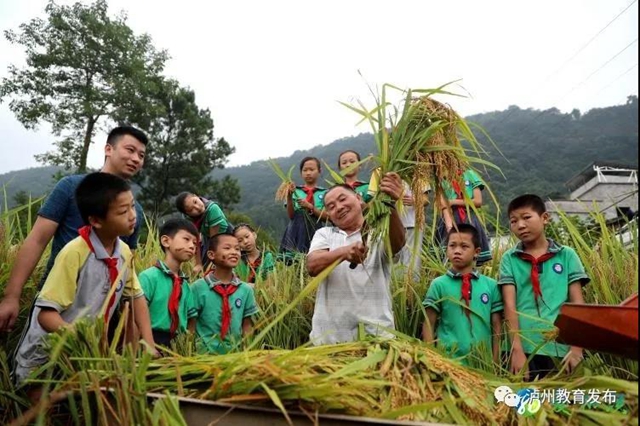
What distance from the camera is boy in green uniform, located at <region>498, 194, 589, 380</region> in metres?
2.86

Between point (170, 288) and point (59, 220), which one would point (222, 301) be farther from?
point (59, 220)

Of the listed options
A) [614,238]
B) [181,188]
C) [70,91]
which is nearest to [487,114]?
[181,188]

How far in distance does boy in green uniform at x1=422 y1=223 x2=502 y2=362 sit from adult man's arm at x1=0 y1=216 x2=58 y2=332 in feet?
6.83

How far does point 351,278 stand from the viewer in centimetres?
275

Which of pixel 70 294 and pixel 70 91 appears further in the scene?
pixel 70 91

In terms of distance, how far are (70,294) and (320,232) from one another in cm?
137

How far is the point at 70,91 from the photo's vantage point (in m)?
23.1

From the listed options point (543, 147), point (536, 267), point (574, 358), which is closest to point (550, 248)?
point (536, 267)

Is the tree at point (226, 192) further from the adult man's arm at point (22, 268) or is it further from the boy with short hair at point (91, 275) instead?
the boy with short hair at point (91, 275)

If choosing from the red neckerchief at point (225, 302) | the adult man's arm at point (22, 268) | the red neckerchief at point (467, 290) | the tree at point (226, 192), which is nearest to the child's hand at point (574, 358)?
the red neckerchief at point (467, 290)

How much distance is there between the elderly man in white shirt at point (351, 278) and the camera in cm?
262

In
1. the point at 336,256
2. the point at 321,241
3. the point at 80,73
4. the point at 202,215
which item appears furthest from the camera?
the point at 80,73

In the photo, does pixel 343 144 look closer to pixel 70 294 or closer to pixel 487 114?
pixel 487 114

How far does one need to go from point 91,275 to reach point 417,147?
1646mm
